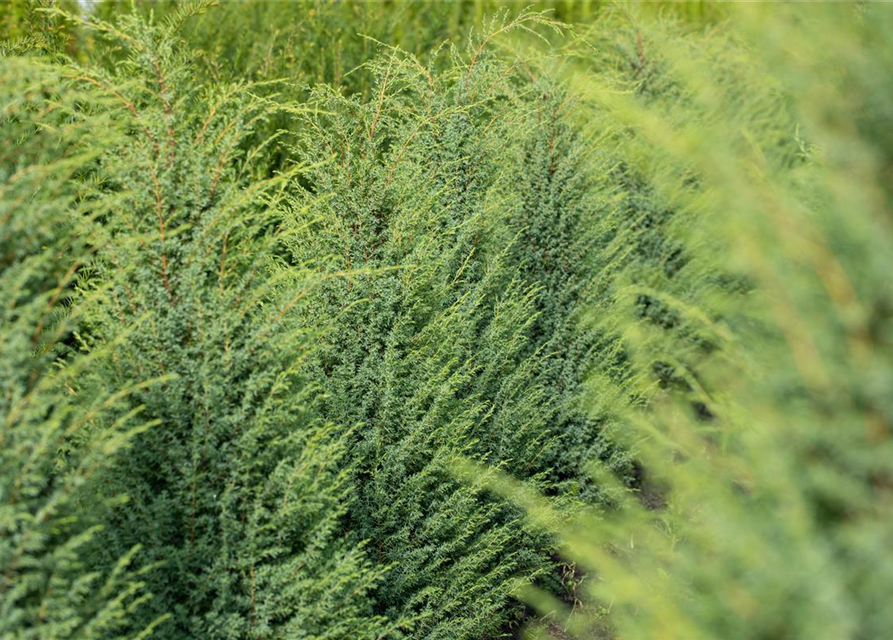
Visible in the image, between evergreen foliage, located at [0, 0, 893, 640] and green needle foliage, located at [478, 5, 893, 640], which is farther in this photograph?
evergreen foliage, located at [0, 0, 893, 640]

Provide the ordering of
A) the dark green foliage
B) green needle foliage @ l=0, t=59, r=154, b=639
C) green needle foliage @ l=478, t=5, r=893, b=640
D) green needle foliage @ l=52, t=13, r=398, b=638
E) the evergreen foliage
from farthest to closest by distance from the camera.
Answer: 1. the dark green foliage
2. green needle foliage @ l=52, t=13, r=398, b=638
3. green needle foliage @ l=0, t=59, r=154, b=639
4. the evergreen foliage
5. green needle foliage @ l=478, t=5, r=893, b=640

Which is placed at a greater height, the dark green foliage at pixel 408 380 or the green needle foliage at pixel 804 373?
the green needle foliage at pixel 804 373

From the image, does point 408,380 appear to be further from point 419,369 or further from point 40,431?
point 40,431

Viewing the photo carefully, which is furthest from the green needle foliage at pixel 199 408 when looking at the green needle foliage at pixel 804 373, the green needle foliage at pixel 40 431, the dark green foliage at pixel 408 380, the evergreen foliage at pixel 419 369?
the green needle foliage at pixel 804 373

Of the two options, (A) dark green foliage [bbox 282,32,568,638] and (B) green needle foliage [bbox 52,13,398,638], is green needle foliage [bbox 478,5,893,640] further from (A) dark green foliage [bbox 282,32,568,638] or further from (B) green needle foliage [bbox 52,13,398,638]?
(A) dark green foliage [bbox 282,32,568,638]

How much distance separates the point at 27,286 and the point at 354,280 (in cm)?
157

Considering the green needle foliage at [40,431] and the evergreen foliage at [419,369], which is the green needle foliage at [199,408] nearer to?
the evergreen foliage at [419,369]

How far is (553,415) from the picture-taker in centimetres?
516

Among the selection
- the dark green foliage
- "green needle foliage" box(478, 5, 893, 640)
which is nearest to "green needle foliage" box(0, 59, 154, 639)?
the dark green foliage

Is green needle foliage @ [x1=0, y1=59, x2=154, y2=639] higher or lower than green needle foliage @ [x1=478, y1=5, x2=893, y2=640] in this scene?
lower

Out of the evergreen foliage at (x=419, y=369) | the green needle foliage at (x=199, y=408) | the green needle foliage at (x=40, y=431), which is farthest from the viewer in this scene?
the green needle foliage at (x=199, y=408)

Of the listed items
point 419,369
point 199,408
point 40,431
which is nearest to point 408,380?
point 419,369

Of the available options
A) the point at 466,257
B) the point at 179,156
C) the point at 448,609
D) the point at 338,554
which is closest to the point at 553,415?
the point at 466,257

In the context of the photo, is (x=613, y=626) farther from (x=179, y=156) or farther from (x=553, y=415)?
(x=179, y=156)
